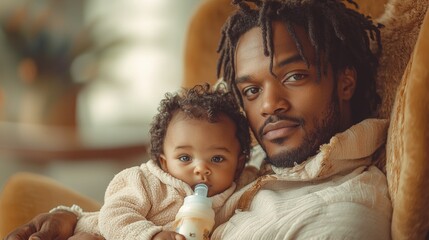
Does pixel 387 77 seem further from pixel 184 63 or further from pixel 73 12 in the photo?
pixel 73 12

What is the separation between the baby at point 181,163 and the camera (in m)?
1.11

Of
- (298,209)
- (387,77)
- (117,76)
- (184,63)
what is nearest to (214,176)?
(298,209)

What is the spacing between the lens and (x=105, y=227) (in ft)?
3.54

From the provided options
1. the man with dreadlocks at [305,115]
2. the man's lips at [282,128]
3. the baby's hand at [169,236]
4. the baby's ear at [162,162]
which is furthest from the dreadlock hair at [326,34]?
the baby's hand at [169,236]

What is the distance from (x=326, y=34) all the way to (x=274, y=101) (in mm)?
172

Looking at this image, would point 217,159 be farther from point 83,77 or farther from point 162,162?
point 83,77

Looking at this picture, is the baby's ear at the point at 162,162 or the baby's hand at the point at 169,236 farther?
the baby's ear at the point at 162,162

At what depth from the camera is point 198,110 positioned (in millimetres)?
1191

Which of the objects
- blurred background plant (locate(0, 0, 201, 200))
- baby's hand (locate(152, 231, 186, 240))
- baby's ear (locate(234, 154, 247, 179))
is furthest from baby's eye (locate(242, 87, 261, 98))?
blurred background plant (locate(0, 0, 201, 200))

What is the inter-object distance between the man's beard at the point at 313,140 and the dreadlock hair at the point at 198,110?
0.08 metres

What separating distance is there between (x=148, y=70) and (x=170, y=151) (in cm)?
199

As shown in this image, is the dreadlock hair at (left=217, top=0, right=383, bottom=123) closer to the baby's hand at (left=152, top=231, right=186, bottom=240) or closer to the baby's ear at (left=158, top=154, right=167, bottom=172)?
the baby's ear at (left=158, top=154, right=167, bottom=172)

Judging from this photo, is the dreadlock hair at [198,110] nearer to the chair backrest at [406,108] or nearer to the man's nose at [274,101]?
the man's nose at [274,101]

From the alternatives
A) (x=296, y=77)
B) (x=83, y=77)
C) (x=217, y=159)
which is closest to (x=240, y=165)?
(x=217, y=159)
